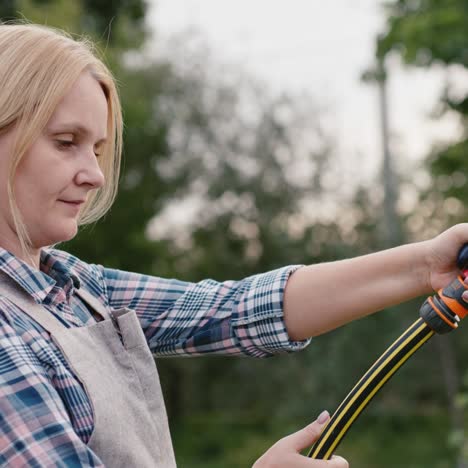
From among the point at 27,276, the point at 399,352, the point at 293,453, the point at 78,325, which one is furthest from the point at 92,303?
the point at 399,352

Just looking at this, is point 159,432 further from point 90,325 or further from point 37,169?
point 37,169

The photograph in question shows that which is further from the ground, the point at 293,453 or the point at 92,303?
the point at 92,303

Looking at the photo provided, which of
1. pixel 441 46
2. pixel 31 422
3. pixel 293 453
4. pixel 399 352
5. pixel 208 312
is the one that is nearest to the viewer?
pixel 31 422

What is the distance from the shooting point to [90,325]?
1664 millimetres

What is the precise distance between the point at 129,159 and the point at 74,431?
1558 cm

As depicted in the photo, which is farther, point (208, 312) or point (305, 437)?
point (208, 312)

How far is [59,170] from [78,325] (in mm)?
312

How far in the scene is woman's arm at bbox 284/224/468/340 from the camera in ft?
5.75

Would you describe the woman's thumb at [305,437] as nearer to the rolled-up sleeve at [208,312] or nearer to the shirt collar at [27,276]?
the rolled-up sleeve at [208,312]

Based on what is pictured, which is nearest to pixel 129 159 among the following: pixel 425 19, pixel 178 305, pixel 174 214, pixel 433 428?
pixel 174 214

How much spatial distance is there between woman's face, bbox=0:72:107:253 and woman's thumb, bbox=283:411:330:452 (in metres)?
0.58

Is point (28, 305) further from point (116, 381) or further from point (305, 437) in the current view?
point (305, 437)

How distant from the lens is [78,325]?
5.36 feet

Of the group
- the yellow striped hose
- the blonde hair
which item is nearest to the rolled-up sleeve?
the yellow striped hose
